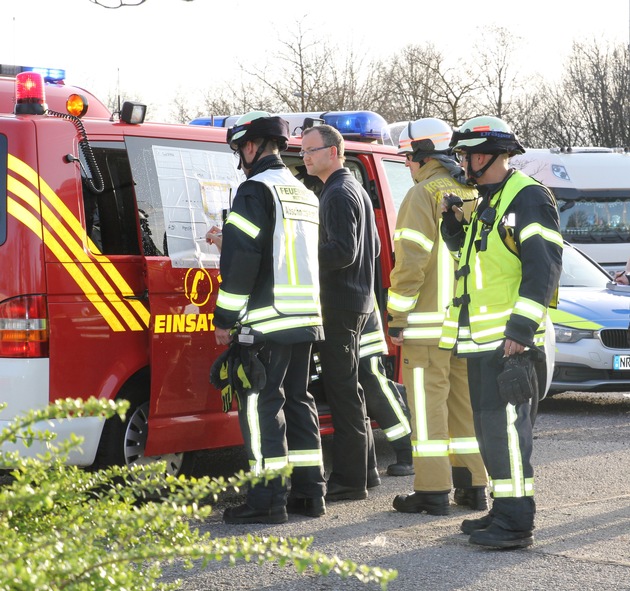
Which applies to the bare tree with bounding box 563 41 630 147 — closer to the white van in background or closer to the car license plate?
the white van in background

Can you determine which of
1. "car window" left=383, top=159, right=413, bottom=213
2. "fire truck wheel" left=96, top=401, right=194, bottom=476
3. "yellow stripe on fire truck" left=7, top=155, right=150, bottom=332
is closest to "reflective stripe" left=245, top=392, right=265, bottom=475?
"fire truck wheel" left=96, top=401, right=194, bottom=476

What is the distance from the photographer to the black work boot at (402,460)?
20.7 ft

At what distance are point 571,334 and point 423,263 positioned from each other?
381 cm

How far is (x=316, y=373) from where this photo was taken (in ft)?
20.4

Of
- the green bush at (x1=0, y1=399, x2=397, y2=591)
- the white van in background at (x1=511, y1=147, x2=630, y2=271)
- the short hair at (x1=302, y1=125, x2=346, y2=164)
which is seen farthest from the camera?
the white van in background at (x1=511, y1=147, x2=630, y2=271)

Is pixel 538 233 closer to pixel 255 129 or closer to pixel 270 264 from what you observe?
pixel 270 264

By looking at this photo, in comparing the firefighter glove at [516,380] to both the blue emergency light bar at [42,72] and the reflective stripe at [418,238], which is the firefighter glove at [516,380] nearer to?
the reflective stripe at [418,238]

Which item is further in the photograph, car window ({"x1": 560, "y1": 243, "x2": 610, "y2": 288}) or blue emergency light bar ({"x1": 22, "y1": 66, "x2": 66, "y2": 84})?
car window ({"x1": 560, "y1": 243, "x2": 610, "y2": 288})

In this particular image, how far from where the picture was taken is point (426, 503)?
17.5ft

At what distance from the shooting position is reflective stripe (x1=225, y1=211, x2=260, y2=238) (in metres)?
5.03

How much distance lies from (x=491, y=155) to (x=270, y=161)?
1.11 meters

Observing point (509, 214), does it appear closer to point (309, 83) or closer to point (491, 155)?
point (491, 155)

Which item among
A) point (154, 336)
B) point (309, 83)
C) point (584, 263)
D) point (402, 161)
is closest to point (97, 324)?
point (154, 336)

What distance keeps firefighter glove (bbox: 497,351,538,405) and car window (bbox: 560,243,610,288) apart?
213 inches
